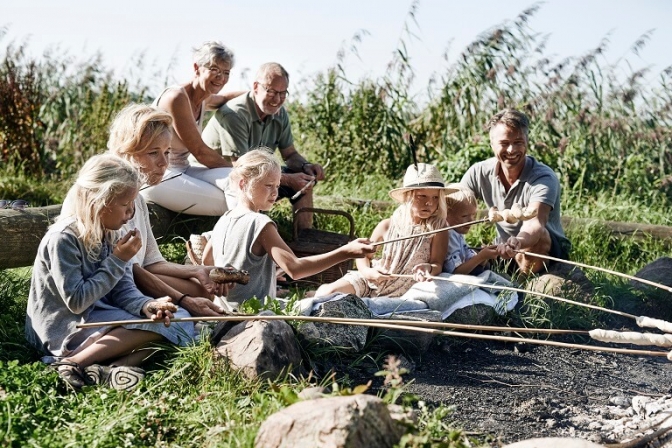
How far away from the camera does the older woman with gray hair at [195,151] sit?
6852 millimetres

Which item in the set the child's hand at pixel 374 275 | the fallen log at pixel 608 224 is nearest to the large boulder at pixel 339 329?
the child's hand at pixel 374 275

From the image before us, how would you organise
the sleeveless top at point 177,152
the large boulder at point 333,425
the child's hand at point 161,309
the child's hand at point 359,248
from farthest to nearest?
the sleeveless top at point 177,152 → the child's hand at point 359,248 → the child's hand at point 161,309 → the large boulder at point 333,425

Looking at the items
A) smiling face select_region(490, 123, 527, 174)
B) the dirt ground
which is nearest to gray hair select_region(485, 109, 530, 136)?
smiling face select_region(490, 123, 527, 174)

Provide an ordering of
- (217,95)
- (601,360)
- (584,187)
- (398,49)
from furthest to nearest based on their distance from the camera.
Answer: (398,49)
(584,187)
(217,95)
(601,360)

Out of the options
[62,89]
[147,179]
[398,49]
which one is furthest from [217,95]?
[62,89]

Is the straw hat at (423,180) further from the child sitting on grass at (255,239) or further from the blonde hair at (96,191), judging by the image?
the blonde hair at (96,191)

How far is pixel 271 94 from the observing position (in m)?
7.13

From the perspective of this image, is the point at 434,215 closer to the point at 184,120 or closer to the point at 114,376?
the point at 184,120

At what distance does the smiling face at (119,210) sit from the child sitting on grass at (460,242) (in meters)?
2.34

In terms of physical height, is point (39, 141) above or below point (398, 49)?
below

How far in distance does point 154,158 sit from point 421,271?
1.67m

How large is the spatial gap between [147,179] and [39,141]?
20.0ft

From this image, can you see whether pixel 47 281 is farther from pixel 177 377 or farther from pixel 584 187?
pixel 584 187

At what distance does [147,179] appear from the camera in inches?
196
